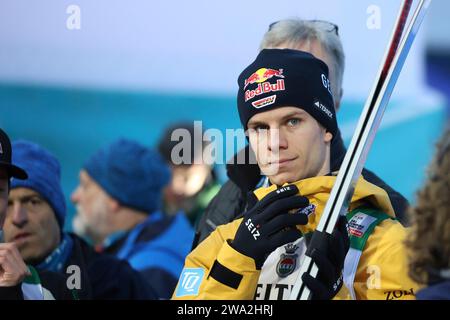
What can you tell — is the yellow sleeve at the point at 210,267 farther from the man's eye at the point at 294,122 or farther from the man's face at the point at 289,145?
the man's eye at the point at 294,122

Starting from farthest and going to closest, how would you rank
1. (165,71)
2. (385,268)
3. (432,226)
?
(165,71)
(385,268)
(432,226)

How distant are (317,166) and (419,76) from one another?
2.78 meters

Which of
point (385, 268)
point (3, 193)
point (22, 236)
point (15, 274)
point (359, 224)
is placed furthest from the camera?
point (22, 236)

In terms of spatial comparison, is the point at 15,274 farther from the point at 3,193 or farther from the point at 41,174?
the point at 41,174

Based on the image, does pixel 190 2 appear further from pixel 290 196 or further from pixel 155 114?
pixel 290 196

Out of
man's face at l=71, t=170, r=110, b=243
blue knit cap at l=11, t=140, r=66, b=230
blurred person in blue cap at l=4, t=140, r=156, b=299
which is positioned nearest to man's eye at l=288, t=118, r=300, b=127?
blurred person in blue cap at l=4, t=140, r=156, b=299

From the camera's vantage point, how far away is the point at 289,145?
2703mm

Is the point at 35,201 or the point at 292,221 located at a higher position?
the point at 292,221

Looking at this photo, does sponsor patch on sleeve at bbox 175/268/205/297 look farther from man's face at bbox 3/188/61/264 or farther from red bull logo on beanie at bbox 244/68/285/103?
man's face at bbox 3/188/61/264

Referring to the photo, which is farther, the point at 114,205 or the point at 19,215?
the point at 114,205

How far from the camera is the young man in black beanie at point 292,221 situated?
100.0 inches

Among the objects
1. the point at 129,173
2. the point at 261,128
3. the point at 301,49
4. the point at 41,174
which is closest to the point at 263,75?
the point at 261,128

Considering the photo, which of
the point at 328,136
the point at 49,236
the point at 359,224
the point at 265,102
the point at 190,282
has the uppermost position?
the point at 265,102

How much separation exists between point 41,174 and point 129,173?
1332mm
